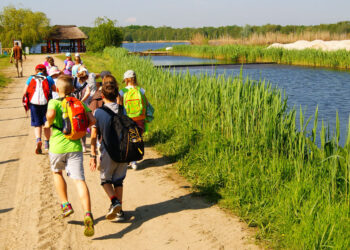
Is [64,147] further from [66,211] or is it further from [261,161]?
[261,161]

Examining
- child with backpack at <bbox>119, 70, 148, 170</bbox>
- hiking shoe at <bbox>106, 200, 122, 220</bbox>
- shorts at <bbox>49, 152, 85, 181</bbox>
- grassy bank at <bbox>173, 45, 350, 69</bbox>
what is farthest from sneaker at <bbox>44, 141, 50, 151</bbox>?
grassy bank at <bbox>173, 45, 350, 69</bbox>

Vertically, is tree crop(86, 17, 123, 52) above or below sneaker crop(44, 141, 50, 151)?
above

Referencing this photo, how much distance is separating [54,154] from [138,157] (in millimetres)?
888

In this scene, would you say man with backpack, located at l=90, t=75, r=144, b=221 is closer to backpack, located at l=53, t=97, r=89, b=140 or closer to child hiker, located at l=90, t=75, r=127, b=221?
child hiker, located at l=90, t=75, r=127, b=221

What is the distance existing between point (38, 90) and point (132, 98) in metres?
1.95

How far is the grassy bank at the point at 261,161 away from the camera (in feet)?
12.0

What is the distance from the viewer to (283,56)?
33250 millimetres

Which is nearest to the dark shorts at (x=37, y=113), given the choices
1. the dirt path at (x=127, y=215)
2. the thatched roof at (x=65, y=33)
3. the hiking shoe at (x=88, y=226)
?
the dirt path at (x=127, y=215)

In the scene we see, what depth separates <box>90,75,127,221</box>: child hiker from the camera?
13.1 ft

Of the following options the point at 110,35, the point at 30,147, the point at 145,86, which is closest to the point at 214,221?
the point at 30,147

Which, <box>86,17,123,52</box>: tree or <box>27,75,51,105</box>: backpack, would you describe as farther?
<box>86,17,123,52</box>: tree

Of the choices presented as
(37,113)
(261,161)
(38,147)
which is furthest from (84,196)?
Result: (37,113)

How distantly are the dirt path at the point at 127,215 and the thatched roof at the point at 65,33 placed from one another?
47.1m

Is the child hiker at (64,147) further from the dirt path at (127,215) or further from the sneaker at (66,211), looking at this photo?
the dirt path at (127,215)
